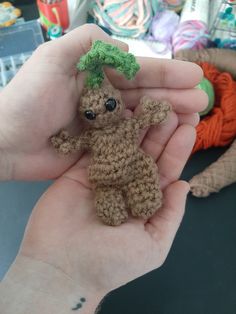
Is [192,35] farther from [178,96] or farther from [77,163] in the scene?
[77,163]

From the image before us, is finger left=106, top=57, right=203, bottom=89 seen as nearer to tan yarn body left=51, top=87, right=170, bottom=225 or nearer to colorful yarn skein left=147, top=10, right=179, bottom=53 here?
tan yarn body left=51, top=87, right=170, bottom=225

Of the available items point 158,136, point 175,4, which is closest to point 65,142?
point 158,136

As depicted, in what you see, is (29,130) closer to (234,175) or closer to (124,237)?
(124,237)

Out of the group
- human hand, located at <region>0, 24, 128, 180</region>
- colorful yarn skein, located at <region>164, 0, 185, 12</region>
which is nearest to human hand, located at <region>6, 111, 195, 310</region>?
human hand, located at <region>0, 24, 128, 180</region>

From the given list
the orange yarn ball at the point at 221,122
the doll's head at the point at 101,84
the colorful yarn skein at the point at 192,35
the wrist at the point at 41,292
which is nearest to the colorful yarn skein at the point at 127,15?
the colorful yarn skein at the point at 192,35

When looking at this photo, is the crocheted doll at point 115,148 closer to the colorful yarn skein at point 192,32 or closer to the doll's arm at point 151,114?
the doll's arm at point 151,114

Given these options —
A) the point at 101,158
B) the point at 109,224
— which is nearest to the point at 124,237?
the point at 109,224
